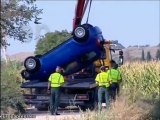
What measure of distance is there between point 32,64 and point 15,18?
36.5ft

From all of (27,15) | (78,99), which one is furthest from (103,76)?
(27,15)

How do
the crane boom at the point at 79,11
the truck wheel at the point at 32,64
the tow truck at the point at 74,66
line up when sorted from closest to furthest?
the tow truck at the point at 74,66
the truck wheel at the point at 32,64
the crane boom at the point at 79,11

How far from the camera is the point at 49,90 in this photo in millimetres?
22031

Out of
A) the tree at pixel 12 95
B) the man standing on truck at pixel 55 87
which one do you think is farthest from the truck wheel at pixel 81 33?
the tree at pixel 12 95

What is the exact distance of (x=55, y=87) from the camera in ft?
69.1

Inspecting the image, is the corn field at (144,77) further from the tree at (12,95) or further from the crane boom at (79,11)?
the tree at (12,95)

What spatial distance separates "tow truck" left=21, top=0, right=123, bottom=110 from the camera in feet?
71.6

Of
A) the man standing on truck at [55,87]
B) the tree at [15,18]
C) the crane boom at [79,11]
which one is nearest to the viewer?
the tree at [15,18]

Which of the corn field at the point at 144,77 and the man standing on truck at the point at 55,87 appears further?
the corn field at the point at 144,77

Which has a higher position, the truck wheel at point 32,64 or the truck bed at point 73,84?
the truck wheel at point 32,64

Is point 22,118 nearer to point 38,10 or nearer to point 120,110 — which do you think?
point 120,110

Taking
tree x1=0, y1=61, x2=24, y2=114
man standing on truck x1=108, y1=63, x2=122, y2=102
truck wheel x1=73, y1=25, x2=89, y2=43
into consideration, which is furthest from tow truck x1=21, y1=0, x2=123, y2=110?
tree x1=0, y1=61, x2=24, y2=114

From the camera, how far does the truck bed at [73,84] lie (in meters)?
21.9

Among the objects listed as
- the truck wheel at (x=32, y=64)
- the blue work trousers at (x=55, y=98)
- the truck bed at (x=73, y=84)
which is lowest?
the blue work trousers at (x=55, y=98)
